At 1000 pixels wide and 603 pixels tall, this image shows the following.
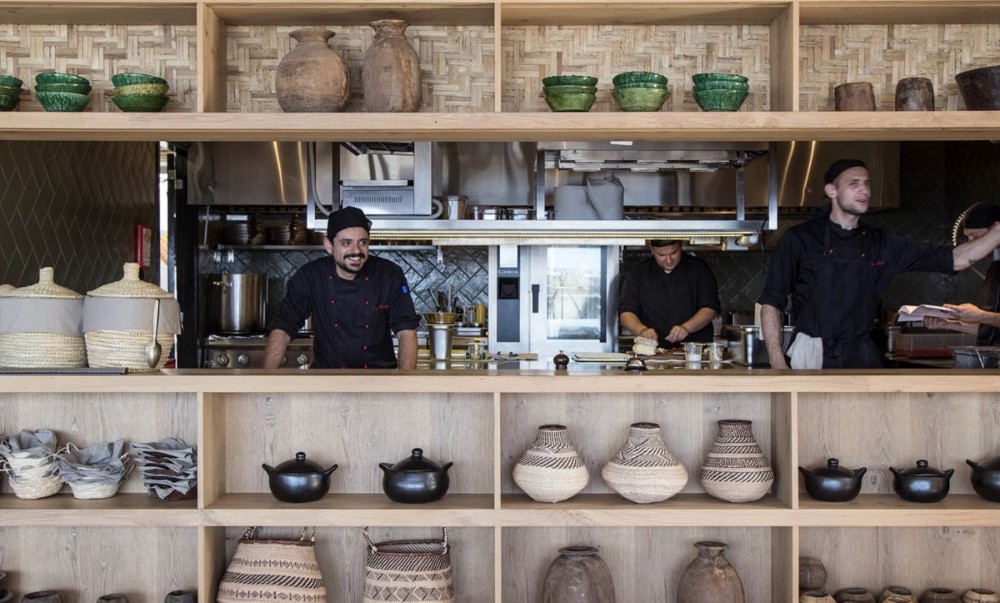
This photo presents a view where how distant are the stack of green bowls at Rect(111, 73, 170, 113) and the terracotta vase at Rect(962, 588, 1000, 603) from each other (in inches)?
134

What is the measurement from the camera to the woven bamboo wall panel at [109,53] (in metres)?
3.91

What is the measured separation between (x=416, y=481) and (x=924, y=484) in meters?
1.76

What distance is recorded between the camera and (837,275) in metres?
4.34

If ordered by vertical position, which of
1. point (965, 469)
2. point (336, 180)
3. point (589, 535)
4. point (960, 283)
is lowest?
point (589, 535)

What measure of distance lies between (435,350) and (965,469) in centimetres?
379

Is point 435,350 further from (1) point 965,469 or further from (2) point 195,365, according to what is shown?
(1) point 965,469

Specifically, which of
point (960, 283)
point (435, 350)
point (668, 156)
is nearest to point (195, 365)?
point (435, 350)

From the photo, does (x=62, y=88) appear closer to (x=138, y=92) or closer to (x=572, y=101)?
(x=138, y=92)

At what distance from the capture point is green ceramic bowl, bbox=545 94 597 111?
353 centimetres

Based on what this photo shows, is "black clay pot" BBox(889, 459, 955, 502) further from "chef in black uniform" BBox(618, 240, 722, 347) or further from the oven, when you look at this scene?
the oven

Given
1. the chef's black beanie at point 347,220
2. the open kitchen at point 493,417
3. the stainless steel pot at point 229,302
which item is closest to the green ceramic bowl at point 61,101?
the open kitchen at point 493,417

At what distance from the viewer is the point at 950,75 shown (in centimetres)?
392

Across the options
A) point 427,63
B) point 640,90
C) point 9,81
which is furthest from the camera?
point 427,63

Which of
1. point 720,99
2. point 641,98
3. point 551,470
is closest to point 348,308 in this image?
point 551,470
